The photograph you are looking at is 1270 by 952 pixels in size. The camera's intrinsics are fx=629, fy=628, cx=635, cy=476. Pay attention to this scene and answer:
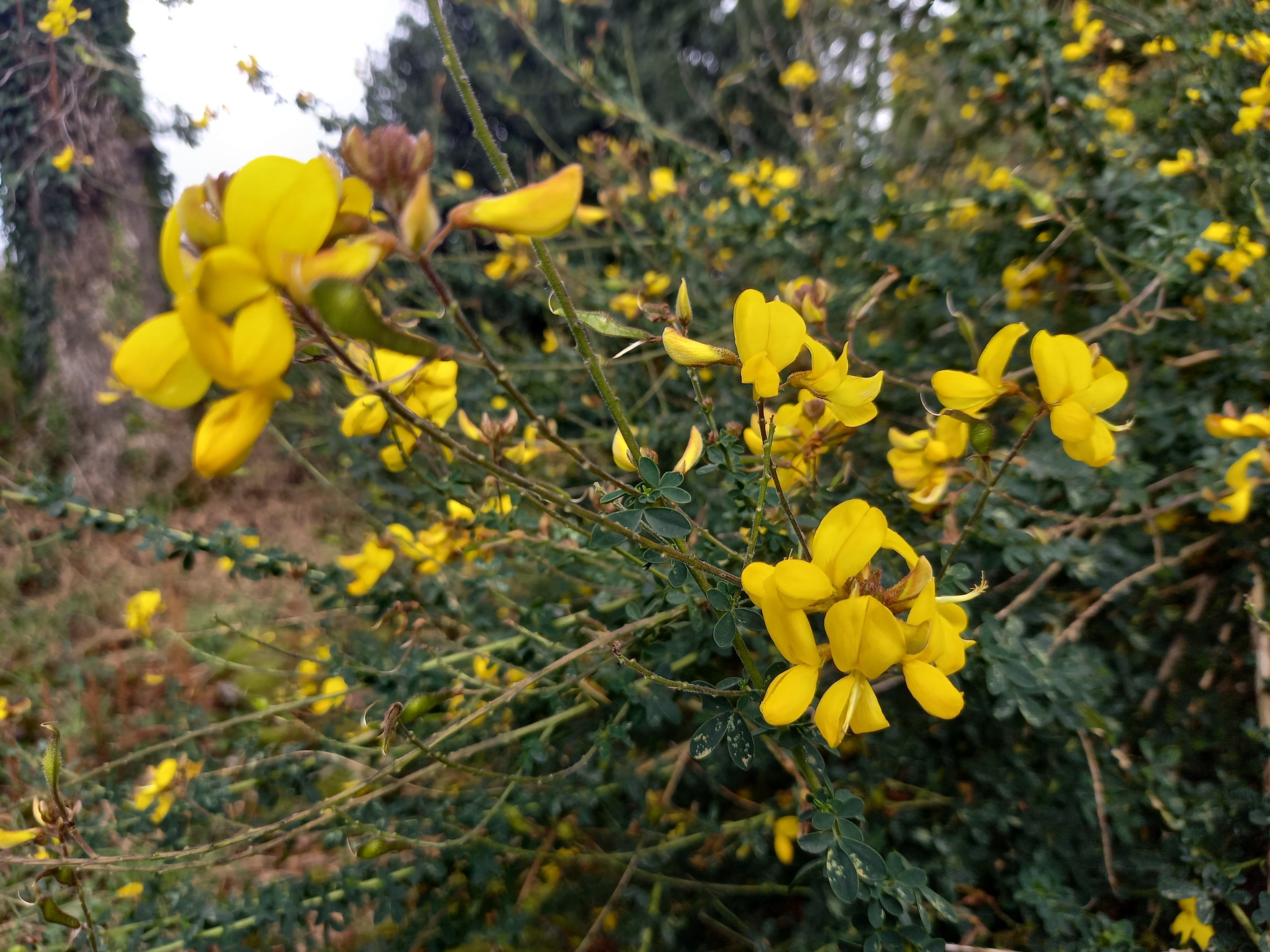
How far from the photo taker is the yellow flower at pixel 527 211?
42cm

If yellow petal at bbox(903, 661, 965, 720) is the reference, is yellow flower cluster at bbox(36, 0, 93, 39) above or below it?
above

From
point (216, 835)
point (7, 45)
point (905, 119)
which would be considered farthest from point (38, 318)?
point (905, 119)

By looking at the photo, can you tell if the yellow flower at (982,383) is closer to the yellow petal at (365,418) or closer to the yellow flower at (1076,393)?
the yellow flower at (1076,393)

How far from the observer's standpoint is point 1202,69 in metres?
1.51

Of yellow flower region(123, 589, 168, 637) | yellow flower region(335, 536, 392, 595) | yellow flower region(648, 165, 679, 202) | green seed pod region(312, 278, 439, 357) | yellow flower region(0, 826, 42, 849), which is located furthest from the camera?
yellow flower region(648, 165, 679, 202)

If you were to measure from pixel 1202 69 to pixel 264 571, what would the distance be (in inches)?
95.0

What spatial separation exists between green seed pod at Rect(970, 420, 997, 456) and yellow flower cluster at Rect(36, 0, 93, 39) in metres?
1.81

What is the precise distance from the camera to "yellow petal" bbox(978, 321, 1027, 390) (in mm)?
708

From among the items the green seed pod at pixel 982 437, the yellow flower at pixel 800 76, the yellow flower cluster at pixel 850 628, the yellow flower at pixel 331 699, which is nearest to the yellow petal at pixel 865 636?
the yellow flower cluster at pixel 850 628

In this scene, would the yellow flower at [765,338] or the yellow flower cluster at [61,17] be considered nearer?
the yellow flower at [765,338]

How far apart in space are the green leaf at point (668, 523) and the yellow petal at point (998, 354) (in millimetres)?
405

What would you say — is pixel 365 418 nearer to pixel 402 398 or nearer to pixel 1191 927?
pixel 402 398

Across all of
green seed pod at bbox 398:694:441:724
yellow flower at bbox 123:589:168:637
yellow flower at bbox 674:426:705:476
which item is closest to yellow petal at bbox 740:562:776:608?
yellow flower at bbox 674:426:705:476

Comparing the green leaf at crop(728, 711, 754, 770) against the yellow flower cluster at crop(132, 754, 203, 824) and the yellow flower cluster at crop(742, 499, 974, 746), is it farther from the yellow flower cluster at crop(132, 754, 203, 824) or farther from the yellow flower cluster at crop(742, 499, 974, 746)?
the yellow flower cluster at crop(132, 754, 203, 824)
